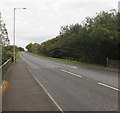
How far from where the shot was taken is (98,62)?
2889 cm

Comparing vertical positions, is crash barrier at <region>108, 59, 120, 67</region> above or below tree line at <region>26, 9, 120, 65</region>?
below

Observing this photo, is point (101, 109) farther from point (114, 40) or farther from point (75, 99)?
point (114, 40)

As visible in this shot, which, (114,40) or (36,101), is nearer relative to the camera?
(36,101)

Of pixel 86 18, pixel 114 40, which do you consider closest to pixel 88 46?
pixel 86 18

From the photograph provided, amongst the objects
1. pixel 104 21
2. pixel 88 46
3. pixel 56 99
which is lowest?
pixel 56 99

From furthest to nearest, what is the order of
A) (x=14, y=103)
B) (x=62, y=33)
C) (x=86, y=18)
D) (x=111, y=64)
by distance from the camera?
(x=62, y=33) < (x=86, y=18) < (x=111, y=64) < (x=14, y=103)

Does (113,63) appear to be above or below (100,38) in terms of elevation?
below

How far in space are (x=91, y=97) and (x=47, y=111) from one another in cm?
243

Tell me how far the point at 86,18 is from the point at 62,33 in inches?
1176

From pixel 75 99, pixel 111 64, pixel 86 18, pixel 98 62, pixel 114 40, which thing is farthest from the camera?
pixel 86 18

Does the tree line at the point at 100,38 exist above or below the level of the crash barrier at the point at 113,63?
above

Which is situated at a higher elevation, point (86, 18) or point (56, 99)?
point (86, 18)

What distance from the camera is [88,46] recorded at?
95.7 feet

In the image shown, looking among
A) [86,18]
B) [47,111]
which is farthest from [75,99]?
[86,18]
